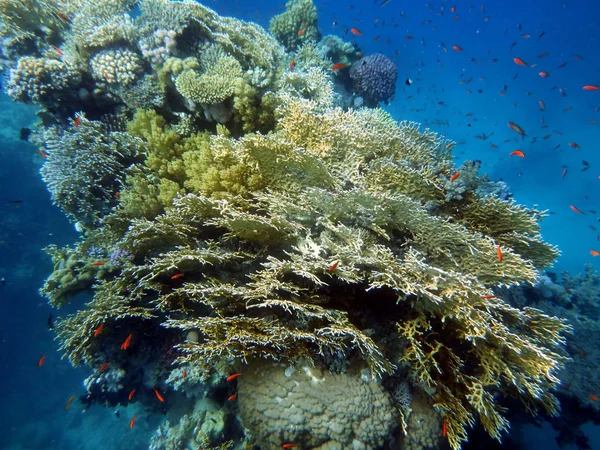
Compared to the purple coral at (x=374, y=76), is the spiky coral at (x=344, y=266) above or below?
below

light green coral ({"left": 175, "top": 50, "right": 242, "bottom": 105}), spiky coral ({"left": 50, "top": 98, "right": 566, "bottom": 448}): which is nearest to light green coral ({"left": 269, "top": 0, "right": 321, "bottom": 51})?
light green coral ({"left": 175, "top": 50, "right": 242, "bottom": 105})

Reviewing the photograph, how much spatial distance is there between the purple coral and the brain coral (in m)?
9.60

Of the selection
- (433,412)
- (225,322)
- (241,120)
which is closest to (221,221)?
(225,322)

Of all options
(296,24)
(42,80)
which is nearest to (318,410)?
(42,80)

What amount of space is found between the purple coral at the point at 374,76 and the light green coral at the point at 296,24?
2069mm

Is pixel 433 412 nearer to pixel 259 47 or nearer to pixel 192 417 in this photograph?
pixel 192 417

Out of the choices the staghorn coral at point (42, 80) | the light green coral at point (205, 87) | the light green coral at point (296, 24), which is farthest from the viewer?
the light green coral at point (296, 24)

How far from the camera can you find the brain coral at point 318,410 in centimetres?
324

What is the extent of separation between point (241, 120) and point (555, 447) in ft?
34.5

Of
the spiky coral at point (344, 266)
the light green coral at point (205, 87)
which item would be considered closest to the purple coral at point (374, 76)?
the light green coral at point (205, 87)

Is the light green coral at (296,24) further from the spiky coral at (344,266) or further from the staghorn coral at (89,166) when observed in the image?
the spiky coral at (344,266)

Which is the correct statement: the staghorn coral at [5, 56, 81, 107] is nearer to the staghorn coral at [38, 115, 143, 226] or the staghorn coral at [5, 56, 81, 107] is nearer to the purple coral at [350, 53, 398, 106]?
the staghorn coral at [38, 115, 143, 226]

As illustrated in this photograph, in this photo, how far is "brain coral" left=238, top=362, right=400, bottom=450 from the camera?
324 centimetres

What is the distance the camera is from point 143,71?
5.69 meters
